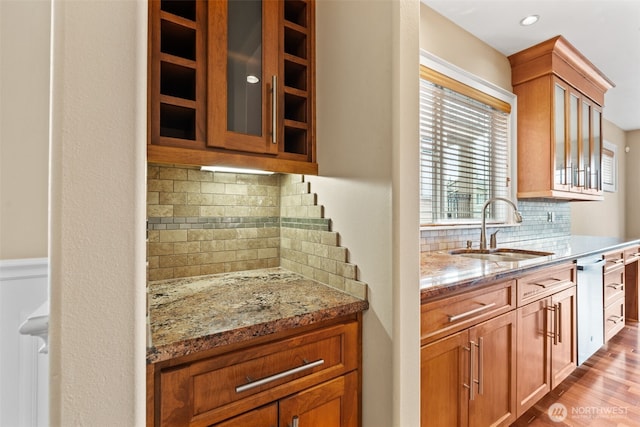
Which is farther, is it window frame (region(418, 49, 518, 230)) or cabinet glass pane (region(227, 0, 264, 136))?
window frame (region(418, 49, 518, 230))

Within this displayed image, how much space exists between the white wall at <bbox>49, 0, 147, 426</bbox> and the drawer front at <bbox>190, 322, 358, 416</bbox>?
0.61 feet

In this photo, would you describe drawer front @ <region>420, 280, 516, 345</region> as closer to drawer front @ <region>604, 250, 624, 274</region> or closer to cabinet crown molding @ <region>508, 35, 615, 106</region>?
drawer front @ <region>604, 250, 624, 274</region>

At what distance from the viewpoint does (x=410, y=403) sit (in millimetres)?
919

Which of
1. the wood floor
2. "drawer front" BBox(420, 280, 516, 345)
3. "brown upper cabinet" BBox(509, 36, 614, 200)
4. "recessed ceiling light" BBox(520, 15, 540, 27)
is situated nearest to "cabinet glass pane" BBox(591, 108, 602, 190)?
"brown upper cabinet" BBox(509, 36, 614, 200)

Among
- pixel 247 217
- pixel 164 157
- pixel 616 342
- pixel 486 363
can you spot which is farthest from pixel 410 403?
pixel 616 342

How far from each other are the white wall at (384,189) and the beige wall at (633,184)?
5.83 meters

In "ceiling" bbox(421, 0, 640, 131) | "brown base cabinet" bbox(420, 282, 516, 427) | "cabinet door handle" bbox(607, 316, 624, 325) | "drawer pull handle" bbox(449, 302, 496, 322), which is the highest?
"ceiling" bbox(421, 0, 640, 131)

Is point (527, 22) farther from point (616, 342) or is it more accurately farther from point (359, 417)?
point (616, 342)

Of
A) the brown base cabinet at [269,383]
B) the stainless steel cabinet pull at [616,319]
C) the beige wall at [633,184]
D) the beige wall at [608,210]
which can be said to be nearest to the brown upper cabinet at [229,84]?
the brown base cabinet at [269,383]

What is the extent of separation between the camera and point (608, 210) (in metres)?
4.20

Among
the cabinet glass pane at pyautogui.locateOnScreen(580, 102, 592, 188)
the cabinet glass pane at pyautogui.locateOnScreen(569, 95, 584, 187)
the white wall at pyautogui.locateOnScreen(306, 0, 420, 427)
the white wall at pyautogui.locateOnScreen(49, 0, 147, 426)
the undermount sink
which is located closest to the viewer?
the white wall at pyautogui.locateOnScreen(49, 0, 147, 426)

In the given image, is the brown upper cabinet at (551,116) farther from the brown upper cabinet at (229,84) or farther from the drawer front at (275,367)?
the drawer front at (275,367)

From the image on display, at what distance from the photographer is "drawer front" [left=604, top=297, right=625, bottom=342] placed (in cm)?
219

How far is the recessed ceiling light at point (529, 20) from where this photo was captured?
6.41 feet
